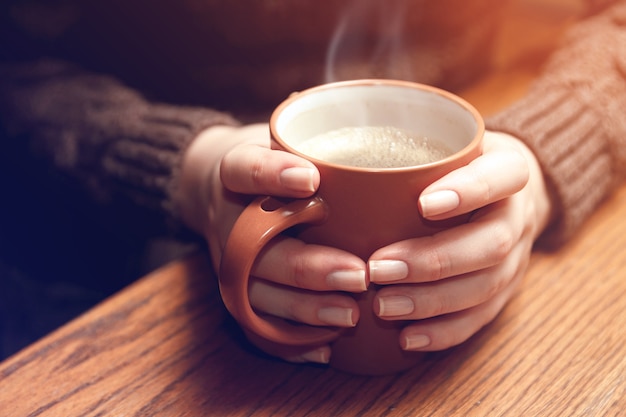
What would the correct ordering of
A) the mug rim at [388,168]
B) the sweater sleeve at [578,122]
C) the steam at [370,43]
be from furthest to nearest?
the steam at [370,43] < the sweater sleeve at [578,122] < the mug rim at [388,168]

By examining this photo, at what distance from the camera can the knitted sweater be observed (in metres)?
0.76

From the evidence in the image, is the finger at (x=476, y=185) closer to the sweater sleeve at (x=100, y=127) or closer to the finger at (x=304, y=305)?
the finger at (x=304, y=305)

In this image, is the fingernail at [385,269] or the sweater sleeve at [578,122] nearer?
the fingernail at [385,269]

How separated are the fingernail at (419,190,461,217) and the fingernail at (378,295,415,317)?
7 cm

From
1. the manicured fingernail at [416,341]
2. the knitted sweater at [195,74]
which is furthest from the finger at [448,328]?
the knitted sweater at [195,74]

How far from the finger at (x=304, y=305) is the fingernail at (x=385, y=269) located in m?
0.04

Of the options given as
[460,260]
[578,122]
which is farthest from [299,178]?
[578,122]

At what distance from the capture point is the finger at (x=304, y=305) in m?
0.48

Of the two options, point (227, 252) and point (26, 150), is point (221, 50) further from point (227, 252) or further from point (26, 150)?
point (227, 252)

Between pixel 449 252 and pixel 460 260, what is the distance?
0.6 inches

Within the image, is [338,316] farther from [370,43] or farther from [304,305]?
[370,43]

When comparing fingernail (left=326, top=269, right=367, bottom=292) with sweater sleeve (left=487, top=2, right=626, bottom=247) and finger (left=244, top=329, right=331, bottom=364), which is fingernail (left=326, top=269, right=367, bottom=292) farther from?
sweater sleeve (left=487, top=2, right=626, bottom=247)

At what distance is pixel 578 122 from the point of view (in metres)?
0.75

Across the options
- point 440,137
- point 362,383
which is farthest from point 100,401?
point 440,137
